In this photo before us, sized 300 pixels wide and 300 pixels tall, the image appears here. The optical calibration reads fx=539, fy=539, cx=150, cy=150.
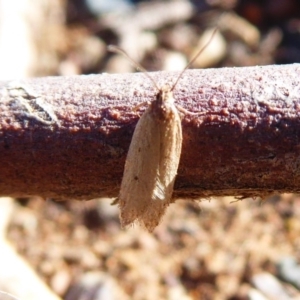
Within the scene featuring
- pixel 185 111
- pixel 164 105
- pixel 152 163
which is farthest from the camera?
pixel 152 163

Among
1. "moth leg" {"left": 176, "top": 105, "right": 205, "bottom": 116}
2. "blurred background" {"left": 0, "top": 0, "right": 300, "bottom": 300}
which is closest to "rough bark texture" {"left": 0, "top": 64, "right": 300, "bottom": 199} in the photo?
"moth leg" {"left": 176, "top": 105, "right": 205, "bottom": 116}

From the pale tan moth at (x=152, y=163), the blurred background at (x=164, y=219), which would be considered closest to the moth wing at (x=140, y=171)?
the pale tan moth at (x=152, y=163)

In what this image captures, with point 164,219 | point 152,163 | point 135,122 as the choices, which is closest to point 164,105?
point 135,122

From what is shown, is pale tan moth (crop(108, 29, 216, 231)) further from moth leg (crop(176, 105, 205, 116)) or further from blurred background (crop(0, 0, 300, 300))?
blurred background (crop(0, 0, 300, 300))

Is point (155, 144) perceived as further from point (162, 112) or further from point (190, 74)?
point (190, 74)

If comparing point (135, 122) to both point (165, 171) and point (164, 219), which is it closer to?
point (165, 171)

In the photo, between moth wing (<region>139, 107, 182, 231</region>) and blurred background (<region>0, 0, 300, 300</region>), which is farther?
blurred background (<region>0, 0, 300, 300</region>)
